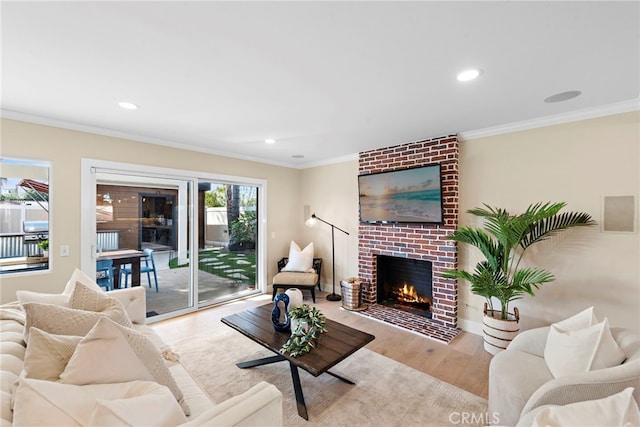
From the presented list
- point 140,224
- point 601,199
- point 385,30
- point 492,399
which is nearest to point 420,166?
point 601,199

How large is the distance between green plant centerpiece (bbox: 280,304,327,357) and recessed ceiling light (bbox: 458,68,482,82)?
7.18 ft

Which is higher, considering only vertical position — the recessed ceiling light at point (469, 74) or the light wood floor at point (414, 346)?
the recessed ceiling light at point (469, 74)

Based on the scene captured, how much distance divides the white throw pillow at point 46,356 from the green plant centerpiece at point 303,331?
1263mm

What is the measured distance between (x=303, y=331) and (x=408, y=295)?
251cm

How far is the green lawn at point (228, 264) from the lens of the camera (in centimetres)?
421

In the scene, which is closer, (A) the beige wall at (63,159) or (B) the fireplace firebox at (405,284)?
(A) the beige wall at (63,159)

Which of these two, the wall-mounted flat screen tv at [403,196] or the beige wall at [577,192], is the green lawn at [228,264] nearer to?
the wall-mounted flat screen tv at [403,196]

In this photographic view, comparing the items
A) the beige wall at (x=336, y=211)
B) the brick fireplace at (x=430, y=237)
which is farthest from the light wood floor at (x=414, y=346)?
the beige wall at (x=336, y=211)

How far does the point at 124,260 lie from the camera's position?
11.5 feet

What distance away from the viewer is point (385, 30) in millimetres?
1475

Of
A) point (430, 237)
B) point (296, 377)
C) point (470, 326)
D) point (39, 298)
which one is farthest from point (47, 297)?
point (470, 326)

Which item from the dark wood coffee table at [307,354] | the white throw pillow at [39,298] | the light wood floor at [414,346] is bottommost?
the light wood floor at [414,346]

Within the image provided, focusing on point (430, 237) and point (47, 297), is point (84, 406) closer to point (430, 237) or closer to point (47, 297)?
Answer: point (47, 297)

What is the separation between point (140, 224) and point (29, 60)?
2298mm
